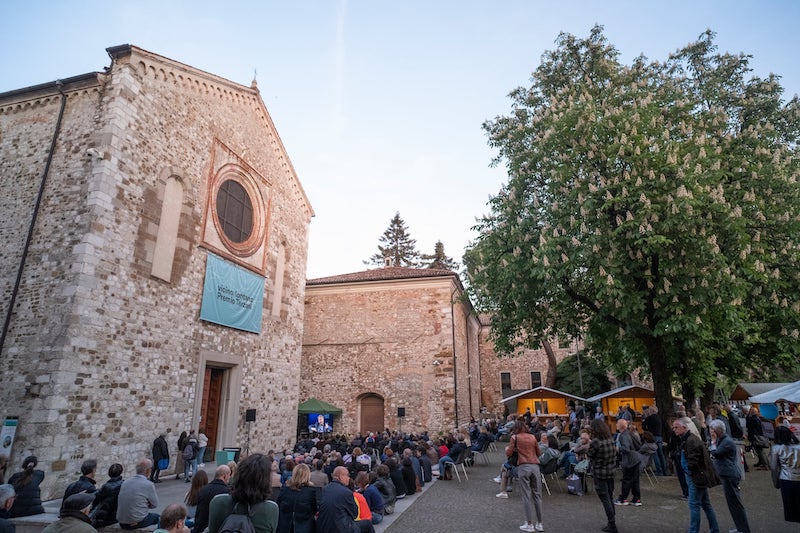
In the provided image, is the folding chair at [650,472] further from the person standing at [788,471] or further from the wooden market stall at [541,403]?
the wooden market stall at [541,403]

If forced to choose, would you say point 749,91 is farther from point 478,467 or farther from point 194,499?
point 194,499

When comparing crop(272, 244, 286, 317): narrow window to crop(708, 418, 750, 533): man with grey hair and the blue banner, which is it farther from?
crop(708, 418, 750, 533): man with grey hair

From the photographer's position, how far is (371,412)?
2266cm

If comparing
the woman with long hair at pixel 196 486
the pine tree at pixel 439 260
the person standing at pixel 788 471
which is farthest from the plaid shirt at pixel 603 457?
the pine tree at pixel 439 260

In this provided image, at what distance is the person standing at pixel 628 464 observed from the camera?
25.6 feet

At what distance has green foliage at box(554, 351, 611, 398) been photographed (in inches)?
1127

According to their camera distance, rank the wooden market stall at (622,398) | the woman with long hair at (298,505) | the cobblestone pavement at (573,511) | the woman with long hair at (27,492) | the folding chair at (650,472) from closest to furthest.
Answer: the woman with long hair at (298,505)
the woman with long hair at (27,492)
the cobblestone pavement at (573,511)
the folding chair at (650,472)
the wooden market stall at (622,398)

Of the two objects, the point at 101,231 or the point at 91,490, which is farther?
the point at 101,231

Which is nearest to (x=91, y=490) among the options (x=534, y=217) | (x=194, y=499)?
(x=194, y=499)

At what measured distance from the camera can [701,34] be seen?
14.7 metres

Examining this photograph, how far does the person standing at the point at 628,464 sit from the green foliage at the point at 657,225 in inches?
101

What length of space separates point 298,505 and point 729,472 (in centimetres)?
559

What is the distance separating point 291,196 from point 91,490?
1479 centimetres

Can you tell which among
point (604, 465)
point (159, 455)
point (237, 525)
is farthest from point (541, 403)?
point (237, 525)
